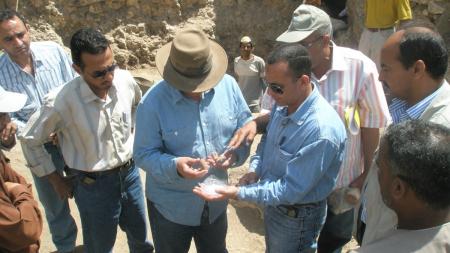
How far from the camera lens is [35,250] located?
104 inches

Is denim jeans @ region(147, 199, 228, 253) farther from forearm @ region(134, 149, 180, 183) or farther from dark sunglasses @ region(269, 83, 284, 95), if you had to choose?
dark sunglasses @ region(269, 83, 284, 95)

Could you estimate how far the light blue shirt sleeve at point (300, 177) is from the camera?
243cm

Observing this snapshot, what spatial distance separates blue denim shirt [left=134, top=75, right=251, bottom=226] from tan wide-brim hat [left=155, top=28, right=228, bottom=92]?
0.09 m

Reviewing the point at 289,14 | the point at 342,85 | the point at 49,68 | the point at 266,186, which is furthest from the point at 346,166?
the point at 289,14

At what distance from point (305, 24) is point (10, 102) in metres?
1.93

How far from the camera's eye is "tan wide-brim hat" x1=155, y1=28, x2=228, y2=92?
8.86 feet

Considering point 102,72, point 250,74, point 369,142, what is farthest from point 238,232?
point 250,74

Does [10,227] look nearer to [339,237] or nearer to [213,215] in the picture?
[213,215]

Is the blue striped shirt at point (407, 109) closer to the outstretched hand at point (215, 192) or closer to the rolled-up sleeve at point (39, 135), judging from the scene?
the outstretched hand at point (215, 192)

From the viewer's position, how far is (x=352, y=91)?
2990 millimetres

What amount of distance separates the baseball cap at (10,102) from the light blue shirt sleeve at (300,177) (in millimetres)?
1444

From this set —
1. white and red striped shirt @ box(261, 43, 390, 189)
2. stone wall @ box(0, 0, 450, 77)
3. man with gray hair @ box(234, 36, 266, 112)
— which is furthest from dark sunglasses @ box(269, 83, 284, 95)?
stone wall @ box(0, 0, 450, 77)

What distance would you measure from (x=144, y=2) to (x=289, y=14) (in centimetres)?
365

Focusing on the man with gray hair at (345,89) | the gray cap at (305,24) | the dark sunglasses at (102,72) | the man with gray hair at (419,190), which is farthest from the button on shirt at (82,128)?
the man with gray hair at (419,190)
